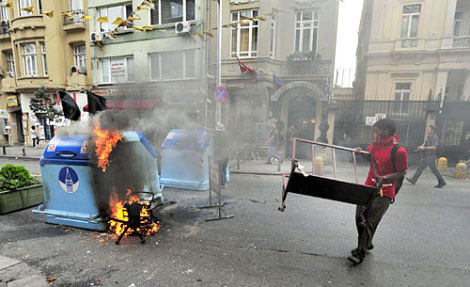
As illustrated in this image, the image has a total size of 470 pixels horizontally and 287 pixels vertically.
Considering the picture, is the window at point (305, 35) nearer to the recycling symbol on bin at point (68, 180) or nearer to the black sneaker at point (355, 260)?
the black sneaker at point (355, 260)

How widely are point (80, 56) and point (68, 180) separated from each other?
51.5 ft

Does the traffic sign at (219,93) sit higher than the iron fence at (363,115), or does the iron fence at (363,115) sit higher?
the traffic sign at (219,93)

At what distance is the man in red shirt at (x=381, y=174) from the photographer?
9.59ft

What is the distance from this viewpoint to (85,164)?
3703 mm

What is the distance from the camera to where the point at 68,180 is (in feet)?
12.7

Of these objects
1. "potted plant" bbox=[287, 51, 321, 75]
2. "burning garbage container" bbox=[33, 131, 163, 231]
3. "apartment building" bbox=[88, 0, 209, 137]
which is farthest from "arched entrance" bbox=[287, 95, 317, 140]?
"burning garbage container" bbox=[33, 131, 163, 231]

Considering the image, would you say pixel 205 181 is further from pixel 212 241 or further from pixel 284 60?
pixel 284 60

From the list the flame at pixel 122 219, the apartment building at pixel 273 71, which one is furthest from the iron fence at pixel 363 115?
the flame at pixel 122 219

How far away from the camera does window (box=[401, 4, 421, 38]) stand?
12500mm

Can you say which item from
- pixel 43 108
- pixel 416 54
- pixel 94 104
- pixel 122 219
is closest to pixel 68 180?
pixel 122 219

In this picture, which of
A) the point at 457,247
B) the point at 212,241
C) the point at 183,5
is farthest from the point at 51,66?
the point at 457,247

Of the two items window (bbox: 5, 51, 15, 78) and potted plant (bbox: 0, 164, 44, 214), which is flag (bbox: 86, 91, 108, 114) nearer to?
potted plant (bbox: 0, 164, 44, 214)

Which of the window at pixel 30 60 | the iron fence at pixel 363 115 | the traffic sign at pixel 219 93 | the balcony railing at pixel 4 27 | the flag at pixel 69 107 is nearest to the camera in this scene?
the flag at pixel 69 107

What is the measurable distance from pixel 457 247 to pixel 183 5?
46.0 feet
